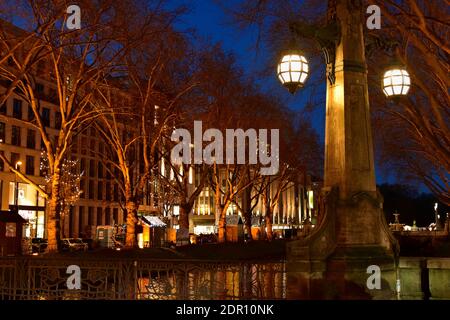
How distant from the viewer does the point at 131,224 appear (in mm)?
34625

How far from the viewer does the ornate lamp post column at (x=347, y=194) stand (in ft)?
33.9

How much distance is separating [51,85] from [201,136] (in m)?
39.0

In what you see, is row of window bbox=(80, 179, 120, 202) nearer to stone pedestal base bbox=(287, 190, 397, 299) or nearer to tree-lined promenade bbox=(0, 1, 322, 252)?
tree-lined promenade bbox=(0, 1, 322, 252)

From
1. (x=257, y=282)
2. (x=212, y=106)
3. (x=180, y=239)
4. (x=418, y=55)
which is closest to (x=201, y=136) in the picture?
(x=212, y=106)

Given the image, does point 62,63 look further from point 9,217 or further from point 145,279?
point 145,279

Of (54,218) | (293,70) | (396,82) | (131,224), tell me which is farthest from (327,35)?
(131,224)

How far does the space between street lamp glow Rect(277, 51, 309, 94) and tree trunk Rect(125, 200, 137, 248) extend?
2419cm

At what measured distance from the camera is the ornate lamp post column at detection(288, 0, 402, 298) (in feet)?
33.9

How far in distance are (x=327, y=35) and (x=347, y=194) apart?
3018 millimetres

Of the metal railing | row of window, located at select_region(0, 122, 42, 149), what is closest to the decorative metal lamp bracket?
the metal railing
